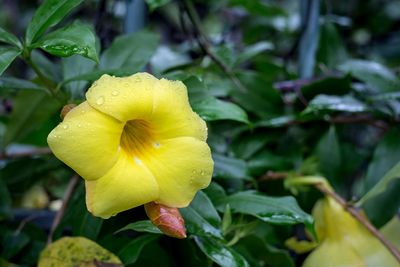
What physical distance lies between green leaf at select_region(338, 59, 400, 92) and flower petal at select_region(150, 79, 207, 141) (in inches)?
18.7

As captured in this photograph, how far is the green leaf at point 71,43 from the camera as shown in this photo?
0.54 metres

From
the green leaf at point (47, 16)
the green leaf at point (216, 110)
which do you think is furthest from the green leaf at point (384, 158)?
the green leaf at point (47, 16)

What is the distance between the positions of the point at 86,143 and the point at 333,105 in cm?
42

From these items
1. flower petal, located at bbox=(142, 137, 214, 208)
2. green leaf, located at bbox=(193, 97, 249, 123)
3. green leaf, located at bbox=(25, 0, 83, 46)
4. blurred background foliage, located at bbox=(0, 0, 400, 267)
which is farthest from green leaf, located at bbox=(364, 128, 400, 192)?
green leaf, located at bbox=(25, 0, 83, 46)

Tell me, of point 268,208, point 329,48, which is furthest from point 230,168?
point 329,48

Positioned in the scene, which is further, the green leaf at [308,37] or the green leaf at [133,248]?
the green leaf at [308,37]

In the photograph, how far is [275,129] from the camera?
0.96m

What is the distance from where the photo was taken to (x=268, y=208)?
68cm

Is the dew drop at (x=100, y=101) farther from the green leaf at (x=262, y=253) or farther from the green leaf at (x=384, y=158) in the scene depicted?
the green leaf at (x=384, y=158)

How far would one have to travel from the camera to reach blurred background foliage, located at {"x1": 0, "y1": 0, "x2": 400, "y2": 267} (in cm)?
64

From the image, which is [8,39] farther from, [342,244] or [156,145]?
[342,244]

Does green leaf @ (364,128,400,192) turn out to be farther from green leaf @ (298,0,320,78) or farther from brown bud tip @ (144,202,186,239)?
brown bud tip @ (144,202,186,239)

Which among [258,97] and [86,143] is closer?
[86,143]

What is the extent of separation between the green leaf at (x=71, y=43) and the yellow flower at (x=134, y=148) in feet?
0.11
